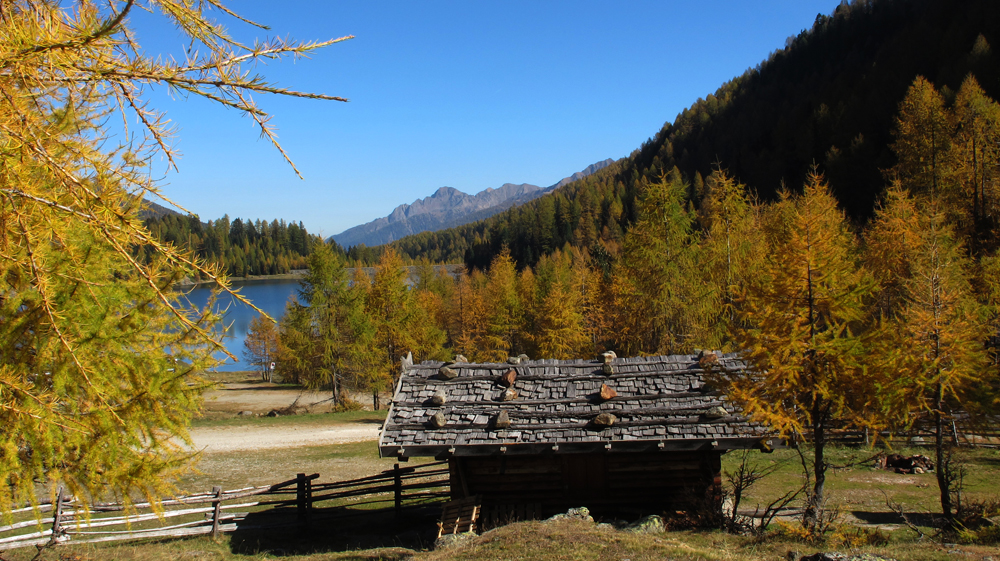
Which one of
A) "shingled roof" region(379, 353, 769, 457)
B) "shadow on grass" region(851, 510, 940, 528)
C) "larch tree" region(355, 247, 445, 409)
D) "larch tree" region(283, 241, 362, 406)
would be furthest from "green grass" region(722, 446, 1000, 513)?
"larch tree" region(283, 241, 362, 406)

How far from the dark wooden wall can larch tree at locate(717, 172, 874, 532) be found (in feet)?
6.47

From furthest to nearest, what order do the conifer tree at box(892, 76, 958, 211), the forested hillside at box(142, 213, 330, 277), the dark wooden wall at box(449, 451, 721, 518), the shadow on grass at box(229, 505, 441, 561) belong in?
the forested hillside at box(142, 213, 330, 277) → the conifer tree at box(892, 76, 958, 211) → the shadow on grass at box(229, 505, 441, 561) → the dark wooden wall at box(449, 451, 721, 518)

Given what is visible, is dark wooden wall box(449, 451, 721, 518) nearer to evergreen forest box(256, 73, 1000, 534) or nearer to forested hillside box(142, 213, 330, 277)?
evergreen forest box(256, 73, 1000, 534)

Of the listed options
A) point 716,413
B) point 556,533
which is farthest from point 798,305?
point 556,533

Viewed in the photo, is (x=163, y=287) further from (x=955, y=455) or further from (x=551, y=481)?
(x=955, y=455)

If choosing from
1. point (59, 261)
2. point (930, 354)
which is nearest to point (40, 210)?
point (59, 261)

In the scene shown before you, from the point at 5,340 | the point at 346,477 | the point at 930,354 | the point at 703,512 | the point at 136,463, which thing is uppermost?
the point at 5,340

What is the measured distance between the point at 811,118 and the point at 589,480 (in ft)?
263

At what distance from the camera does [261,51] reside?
292 cm

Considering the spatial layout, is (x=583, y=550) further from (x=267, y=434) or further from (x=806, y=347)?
(x=267, y=434)

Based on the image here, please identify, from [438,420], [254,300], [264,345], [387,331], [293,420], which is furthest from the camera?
[254,300]

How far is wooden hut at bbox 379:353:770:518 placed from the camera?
10008mm

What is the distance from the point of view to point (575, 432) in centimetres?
1012

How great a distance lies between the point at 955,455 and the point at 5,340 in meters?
22.1
